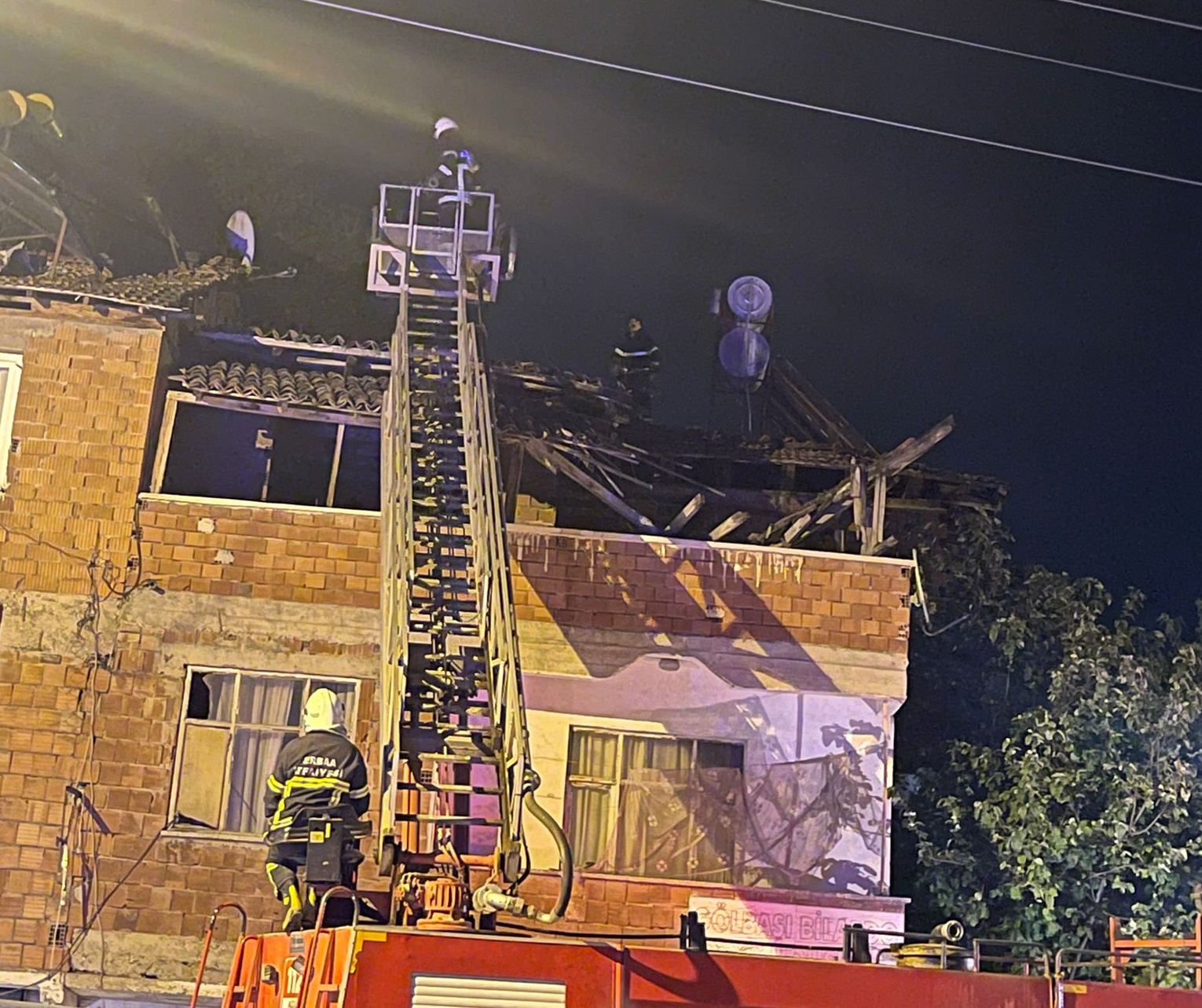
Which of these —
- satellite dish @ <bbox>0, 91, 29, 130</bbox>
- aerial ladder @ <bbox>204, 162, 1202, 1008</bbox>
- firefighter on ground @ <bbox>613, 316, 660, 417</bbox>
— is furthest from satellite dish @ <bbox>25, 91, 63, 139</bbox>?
firefighter on ground @ <bbox>613, 316, 660, 417</bbox>

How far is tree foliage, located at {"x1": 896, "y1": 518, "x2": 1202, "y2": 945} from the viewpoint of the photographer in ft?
39.9

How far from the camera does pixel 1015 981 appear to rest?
5.79m

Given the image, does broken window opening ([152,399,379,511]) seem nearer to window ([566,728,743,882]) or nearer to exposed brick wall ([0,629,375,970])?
exposed brick wall ([0,629,375,970])

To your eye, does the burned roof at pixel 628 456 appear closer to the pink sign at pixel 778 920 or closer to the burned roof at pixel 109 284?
the burned roof at pixel 109 284

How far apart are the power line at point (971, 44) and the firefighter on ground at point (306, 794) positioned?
10.3 meters

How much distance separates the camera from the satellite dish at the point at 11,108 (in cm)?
1387

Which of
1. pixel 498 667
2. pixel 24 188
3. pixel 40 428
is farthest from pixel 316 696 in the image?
pixel 24 188

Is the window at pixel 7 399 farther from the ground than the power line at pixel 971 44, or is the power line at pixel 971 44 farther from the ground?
the power line at pixel 971 44

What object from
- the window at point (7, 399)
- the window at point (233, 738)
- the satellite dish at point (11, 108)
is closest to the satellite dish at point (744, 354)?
the window at point (233, 738)

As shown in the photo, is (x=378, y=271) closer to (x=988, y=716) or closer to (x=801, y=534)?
(x=801, y=534)

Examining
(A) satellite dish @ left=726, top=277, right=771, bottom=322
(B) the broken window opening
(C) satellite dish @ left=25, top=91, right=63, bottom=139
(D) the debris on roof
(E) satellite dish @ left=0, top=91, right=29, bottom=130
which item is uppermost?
(C) satellite dish @ left=25, top=91, right=63, bottom=139

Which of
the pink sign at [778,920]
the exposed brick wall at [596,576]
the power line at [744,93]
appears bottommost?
the pink sign at [778,920]

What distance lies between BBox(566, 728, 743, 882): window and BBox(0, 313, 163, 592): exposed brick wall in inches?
171

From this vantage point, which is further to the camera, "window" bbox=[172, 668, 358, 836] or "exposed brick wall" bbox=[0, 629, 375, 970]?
"window" bbox=[172, 668, 358, 836]
